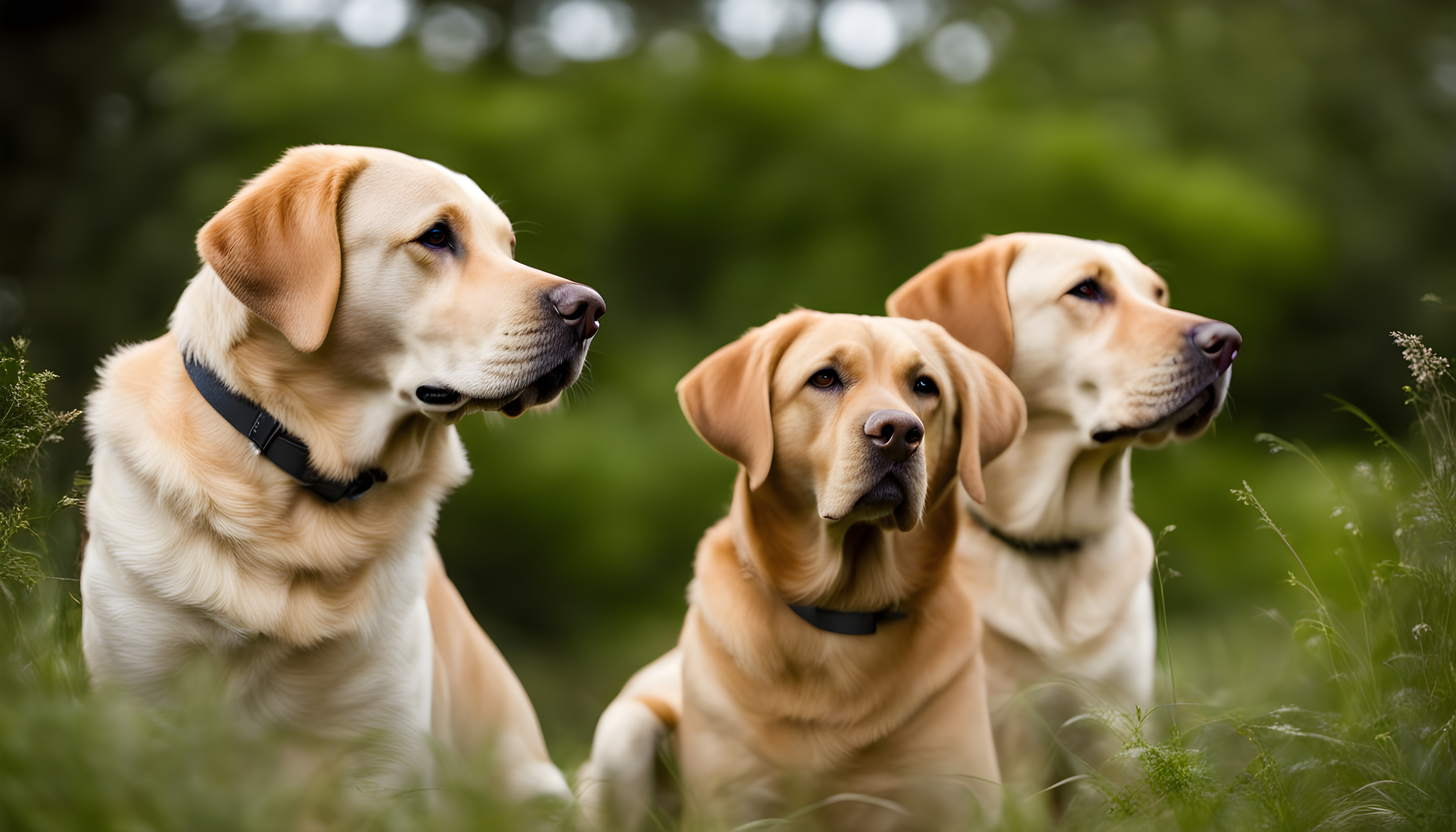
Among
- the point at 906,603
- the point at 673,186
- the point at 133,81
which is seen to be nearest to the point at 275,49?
the point at 133,81

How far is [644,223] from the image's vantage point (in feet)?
24.1

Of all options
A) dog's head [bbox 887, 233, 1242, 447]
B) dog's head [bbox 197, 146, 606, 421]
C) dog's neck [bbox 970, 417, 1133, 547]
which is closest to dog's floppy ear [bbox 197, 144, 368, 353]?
dog's head [bbox 197, 146, 606, 421]

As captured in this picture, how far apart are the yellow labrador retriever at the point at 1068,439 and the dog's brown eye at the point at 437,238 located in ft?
4.69

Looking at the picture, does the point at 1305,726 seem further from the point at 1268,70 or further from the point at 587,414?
the point at 1268,70

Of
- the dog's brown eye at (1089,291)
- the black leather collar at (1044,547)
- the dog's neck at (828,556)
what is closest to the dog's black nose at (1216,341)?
the dog's brown eye at (1089,291)

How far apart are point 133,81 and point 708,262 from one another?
350 cm

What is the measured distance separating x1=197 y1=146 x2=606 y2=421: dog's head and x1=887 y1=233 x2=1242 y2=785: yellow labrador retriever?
1313 mm

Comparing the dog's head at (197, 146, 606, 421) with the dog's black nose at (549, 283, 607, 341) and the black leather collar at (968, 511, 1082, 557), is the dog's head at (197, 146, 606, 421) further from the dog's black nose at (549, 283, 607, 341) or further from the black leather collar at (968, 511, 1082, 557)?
the black leather collar at (968, 511, 1082, 557)

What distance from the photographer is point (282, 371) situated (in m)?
2.72

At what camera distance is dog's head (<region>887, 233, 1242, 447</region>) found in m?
3.26

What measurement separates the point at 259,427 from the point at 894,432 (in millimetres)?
1449

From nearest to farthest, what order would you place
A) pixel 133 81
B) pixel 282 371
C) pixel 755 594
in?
pixel 282 371 < pixel 755 594 < pixel 133 81

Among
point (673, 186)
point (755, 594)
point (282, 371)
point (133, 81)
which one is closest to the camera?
point (282, 371)

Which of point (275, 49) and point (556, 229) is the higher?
point (275, 49)
